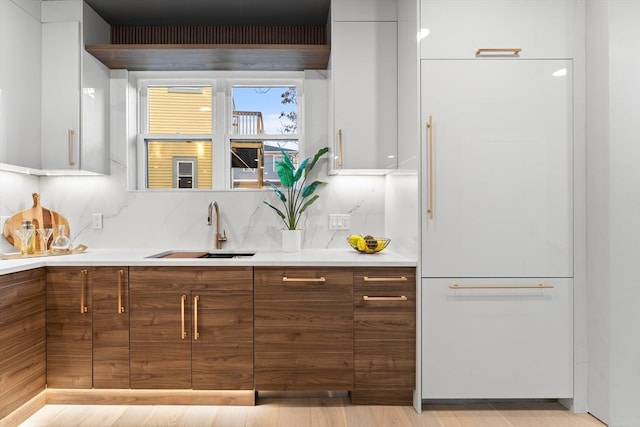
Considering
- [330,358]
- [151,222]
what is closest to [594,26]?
[330,358]

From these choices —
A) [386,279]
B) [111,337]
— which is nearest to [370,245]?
[386,279]

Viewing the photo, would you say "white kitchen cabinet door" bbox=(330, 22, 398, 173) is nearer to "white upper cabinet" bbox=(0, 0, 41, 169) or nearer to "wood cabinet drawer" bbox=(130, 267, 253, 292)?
"wood cabinet drawer" bbox=(130, 267, 253, 292)

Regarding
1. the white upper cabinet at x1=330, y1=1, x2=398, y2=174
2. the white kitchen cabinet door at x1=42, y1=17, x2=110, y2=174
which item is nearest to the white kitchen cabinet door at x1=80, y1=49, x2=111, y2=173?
the white kitchen cabinet door at x1=42, y1=17, x2=110, y2=174

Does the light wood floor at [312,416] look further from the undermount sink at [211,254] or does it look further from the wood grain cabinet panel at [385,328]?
the undermount sink at [211,254]

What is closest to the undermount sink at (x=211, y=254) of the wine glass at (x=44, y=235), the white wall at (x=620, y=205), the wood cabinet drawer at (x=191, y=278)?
the wood cabinet drawer at (x=191, y=278)

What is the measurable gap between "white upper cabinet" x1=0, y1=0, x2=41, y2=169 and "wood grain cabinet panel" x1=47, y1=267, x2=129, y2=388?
0.78 metres

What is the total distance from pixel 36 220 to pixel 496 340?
2.95 metres

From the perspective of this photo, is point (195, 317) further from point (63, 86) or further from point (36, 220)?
point (63, 86)

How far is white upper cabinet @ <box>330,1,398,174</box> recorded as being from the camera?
2637 millimetres

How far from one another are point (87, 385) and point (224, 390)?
0.74m

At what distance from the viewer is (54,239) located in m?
2.79

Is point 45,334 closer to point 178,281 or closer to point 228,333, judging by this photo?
point 178,281

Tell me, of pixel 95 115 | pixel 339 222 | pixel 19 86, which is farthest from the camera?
pixel 339 222

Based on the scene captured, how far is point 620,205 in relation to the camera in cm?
210
